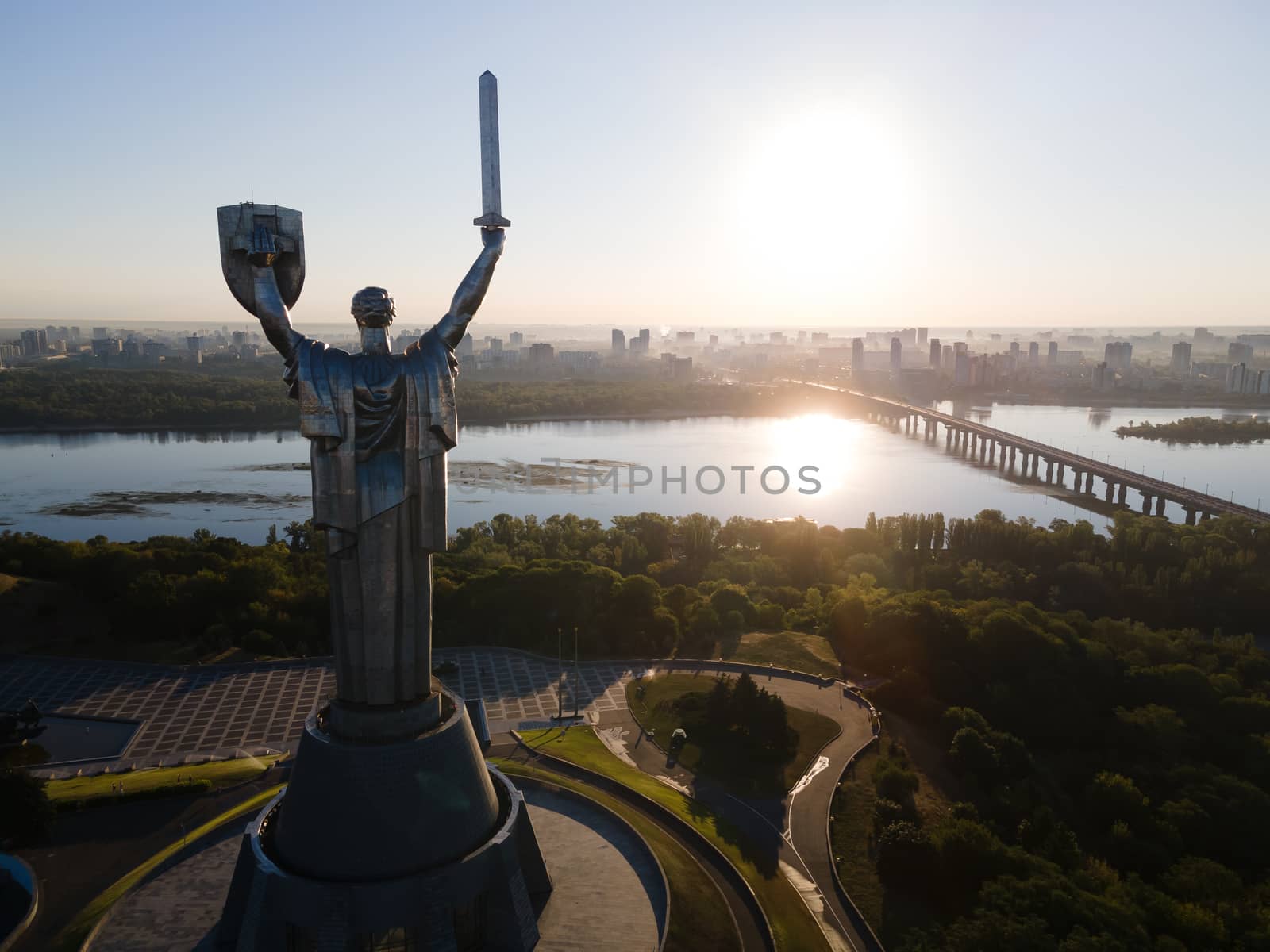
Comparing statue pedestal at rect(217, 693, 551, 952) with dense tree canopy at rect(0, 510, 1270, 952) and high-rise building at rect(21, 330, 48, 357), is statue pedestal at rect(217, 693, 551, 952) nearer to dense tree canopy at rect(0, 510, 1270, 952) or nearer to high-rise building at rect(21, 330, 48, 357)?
dense tree canopy at rect(0, 510, 1270, 952)

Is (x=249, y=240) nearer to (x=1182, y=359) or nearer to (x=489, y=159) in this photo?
(x=489, y=159)

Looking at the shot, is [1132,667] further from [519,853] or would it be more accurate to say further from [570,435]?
[570,435]

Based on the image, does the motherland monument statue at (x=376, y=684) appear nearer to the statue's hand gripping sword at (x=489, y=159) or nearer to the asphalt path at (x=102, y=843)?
the statue's hand gripping sword at (x=489, y=159)

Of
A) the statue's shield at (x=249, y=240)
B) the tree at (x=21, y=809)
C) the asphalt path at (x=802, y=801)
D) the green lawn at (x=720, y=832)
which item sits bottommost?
the asphalt path at (x=802, y=801)

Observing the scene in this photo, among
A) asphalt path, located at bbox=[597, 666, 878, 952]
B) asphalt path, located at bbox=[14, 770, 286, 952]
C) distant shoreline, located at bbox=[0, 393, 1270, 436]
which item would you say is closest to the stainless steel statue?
asphalt path, located at bbox=[14, 770, 286, 952]

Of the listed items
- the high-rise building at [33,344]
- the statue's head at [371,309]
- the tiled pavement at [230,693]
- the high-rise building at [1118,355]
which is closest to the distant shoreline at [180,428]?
the tiled pavement at [230,693]

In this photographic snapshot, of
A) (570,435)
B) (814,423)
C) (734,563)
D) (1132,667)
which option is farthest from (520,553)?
(814,423)

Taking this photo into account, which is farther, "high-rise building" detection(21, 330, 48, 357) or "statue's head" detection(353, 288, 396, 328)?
"high-rise building" detection(21, 330, 48, 357)

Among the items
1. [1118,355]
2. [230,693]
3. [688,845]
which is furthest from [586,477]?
[1118,355]
